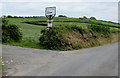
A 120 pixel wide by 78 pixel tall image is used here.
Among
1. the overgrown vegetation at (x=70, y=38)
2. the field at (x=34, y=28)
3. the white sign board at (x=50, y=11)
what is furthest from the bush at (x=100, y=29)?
the white sign board at (x=50, y=11)

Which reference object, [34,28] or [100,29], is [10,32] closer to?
[100,29]

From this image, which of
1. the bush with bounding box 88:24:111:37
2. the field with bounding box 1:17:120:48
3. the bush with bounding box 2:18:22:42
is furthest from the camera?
the bush with bounding box 88:24:111:37

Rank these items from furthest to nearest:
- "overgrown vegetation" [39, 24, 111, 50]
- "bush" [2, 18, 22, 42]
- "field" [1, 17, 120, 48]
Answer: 1. "bush" [2, 18, 22, 42]
2. "field" [1, 17, 120, 48]
3. "overgrown vegetation" [39, 24, 111, 50]

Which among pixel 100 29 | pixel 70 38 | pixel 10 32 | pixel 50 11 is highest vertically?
pixel 50 11

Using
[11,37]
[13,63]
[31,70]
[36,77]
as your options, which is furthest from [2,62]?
[11,37]

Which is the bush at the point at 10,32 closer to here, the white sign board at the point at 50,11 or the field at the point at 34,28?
the field at the point at 34,28

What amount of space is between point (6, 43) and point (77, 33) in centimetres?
588

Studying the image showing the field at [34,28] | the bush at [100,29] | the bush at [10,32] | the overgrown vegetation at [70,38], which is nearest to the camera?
the overgrown vegetation at [70,38]

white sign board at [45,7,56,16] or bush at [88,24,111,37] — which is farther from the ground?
white sign board at [45,7,56,16]

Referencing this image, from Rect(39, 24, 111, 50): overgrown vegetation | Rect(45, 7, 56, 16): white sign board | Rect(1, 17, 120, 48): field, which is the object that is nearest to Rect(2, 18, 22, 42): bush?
Rect(1, 17, 120, 48): field

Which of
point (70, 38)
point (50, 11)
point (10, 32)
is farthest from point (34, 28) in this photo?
point (70, 38)

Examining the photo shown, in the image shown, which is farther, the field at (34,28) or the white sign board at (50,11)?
the white sign board at (50,11)

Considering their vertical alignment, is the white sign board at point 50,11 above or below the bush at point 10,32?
above

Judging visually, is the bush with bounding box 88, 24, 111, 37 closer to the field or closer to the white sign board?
the field
